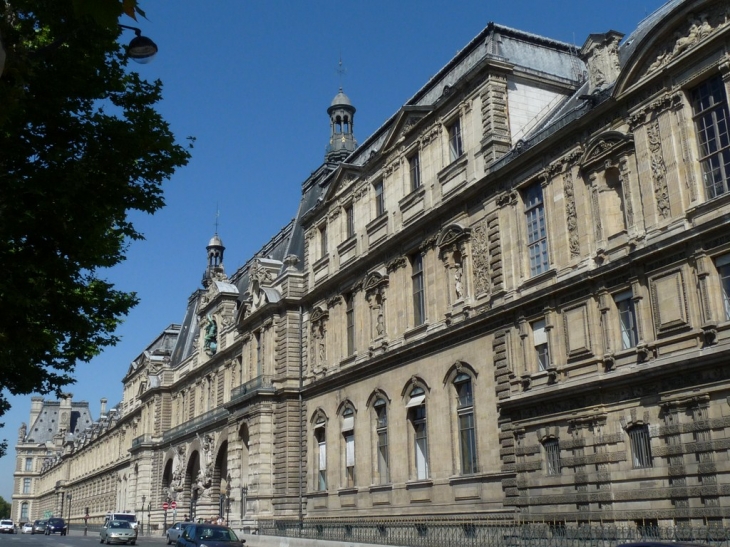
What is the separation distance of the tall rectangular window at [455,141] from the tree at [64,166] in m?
17.9

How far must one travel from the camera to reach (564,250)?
2605cm

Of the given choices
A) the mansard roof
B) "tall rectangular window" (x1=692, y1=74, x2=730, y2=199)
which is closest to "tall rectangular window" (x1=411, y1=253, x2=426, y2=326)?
"tall rectangular window" (x1=692, y1=74, x2=730, y2=199)

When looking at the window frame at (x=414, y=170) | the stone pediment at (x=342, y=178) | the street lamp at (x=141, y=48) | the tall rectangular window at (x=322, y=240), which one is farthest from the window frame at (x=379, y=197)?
the street lamp at (x=141, y=48)

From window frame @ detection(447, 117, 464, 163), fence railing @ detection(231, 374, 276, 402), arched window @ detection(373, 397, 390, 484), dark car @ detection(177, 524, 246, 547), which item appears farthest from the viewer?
fence railing @ detection(231, 374, 276, 402)

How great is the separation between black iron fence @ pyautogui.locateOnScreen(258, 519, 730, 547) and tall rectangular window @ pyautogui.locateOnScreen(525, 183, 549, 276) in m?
8.11

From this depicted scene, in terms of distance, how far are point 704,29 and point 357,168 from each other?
2052 centimetres

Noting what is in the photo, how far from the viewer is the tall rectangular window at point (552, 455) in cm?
2491

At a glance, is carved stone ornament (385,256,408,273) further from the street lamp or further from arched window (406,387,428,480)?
the street lamp

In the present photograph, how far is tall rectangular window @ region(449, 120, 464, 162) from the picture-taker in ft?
107

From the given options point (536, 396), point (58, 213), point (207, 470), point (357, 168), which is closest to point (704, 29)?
point (536, 396)

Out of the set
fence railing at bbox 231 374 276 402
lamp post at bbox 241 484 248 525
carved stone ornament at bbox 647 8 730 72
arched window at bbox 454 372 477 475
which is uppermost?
carved stone ornament at bbox 647 8 730 72

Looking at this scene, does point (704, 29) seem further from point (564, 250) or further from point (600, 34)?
point (564, 250)

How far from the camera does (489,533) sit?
26.8m

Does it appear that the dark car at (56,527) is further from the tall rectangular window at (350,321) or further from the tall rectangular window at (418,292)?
the tall rectangular window at (418,292)
